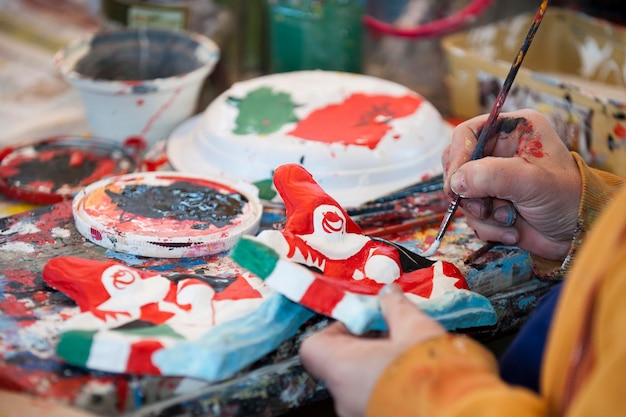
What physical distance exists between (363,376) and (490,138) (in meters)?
0.67

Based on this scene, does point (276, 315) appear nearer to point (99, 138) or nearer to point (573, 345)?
point (573, 345)

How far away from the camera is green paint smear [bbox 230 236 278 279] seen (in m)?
1.09

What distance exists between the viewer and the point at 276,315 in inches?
44.1

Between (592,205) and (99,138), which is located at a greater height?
(592,205)

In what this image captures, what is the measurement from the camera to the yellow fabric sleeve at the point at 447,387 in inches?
31.4

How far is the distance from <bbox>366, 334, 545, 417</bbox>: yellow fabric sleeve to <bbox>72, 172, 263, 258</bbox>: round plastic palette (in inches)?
22.6

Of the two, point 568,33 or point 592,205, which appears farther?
point 568,33

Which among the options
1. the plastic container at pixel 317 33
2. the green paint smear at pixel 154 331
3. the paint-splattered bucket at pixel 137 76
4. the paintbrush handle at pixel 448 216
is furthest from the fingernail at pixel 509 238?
the plastic container at pixel 317 33

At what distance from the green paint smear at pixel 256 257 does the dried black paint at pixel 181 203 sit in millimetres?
325

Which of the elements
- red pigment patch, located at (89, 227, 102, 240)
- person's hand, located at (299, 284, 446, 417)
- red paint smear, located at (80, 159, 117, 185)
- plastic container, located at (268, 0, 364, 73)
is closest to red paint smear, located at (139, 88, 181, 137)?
red paint smear, located at (80, 159, 117, 185)

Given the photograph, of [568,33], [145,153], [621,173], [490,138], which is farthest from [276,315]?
[568,33]

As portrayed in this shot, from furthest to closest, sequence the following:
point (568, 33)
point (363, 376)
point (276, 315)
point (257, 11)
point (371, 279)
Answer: point (257, 11)
point (568, 33)
point (371, 279)
point (276, 315)
point (363, 376)

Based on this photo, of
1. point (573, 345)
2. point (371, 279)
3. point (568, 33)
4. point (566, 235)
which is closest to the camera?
point (573, 345)

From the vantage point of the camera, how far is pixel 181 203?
1.49 m
